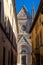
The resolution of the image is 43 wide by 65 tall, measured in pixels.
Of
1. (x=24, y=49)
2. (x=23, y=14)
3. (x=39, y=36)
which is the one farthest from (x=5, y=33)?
(x=23, y=14)

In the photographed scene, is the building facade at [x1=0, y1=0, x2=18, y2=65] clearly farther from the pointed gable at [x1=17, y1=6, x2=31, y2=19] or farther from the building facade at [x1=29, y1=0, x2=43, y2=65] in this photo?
the pointed gable at [x1=17, y1=6, x2=31, y2=19]

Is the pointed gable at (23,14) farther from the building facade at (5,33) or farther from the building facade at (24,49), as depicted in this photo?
the building facade at (5,33)

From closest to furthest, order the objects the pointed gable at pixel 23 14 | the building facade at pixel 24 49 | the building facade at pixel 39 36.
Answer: the building facade at pixel 39 36 → the building facade at pixel 24 49 → the pointed gable at pixel 23 14

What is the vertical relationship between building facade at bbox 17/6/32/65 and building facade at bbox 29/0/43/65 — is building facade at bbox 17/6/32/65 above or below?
below

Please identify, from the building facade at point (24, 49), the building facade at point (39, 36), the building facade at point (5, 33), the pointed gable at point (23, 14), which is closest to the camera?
the building facade at point (5, 33)

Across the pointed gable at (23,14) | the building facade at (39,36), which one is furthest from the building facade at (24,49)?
the building facade at (39,36)

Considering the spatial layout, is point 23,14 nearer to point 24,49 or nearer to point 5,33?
point 24,49

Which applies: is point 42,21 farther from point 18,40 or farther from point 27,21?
point 27,21

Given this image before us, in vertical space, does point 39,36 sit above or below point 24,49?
above

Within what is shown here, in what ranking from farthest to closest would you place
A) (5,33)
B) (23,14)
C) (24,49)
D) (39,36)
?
(23,14), (24,49), (39,36), (5,33)

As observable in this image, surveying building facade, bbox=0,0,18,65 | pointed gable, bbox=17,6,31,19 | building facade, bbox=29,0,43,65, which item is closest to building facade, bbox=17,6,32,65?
pointed gable, bbox=17,6,31,19

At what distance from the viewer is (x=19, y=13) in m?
56.7

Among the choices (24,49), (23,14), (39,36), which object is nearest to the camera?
(39,36)

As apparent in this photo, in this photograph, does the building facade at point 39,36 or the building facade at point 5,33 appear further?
the building facade at point 39,36
